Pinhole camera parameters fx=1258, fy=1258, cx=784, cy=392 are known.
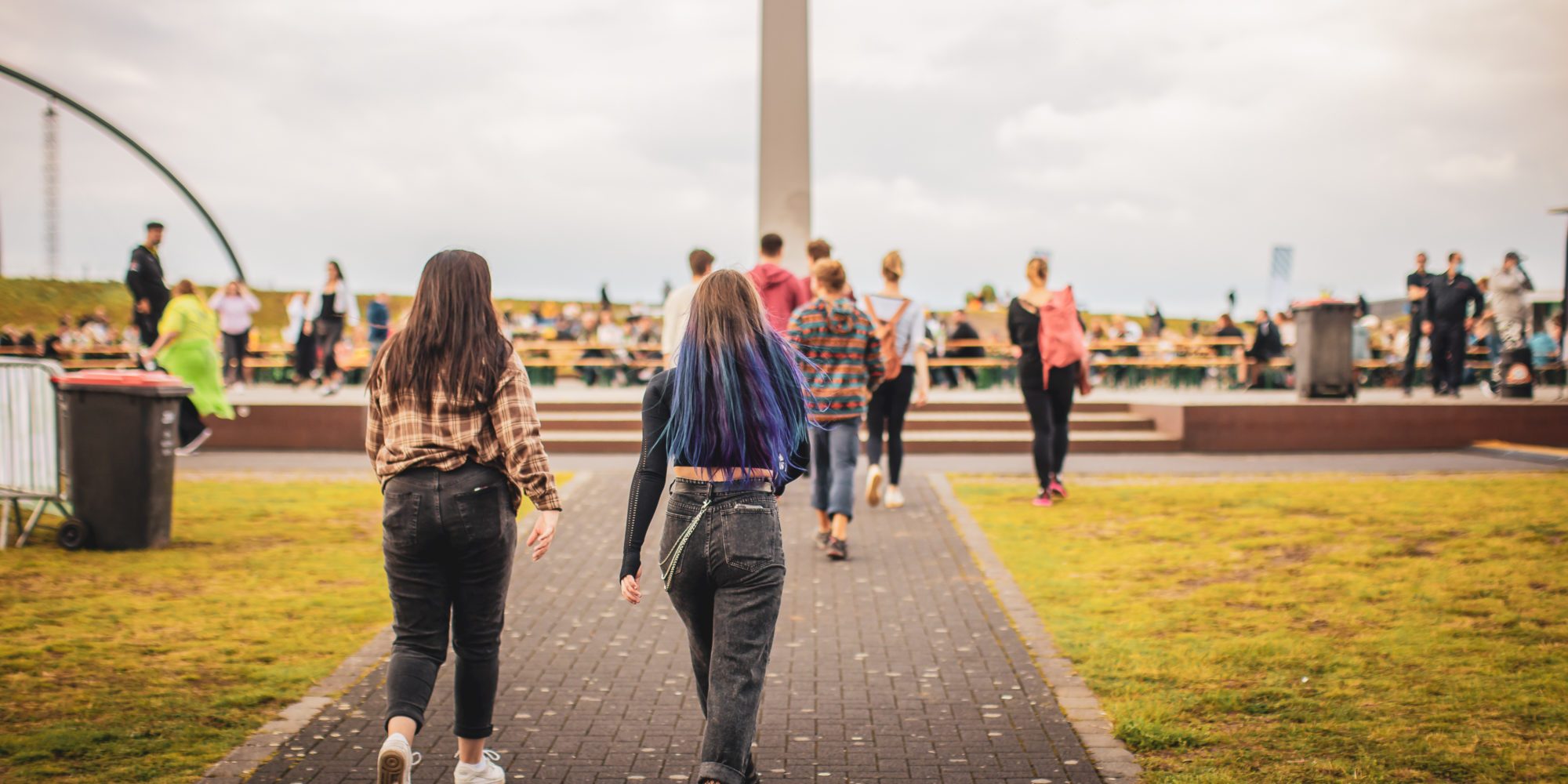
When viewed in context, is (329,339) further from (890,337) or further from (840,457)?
(840,457)

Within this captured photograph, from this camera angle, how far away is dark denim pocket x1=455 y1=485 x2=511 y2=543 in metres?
3.90

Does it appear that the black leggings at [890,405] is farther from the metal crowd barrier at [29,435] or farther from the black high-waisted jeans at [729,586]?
the black high-waisted jeans at [729,586]

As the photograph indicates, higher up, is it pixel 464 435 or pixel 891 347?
pixel 891 347

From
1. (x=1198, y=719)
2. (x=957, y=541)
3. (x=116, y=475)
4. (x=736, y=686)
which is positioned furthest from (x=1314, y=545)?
(x=116, y=475)

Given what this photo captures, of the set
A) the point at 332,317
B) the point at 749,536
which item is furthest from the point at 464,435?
the point at 332,317

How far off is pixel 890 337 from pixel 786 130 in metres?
9.69

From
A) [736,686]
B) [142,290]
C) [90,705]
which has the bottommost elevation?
[90,705]

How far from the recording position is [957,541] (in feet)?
30.2

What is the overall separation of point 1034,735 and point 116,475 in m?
6.72

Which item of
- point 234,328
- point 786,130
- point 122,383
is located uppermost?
point 786,130

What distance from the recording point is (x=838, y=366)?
26.6 ft

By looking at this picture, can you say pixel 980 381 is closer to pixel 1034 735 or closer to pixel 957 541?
pixel 957 541

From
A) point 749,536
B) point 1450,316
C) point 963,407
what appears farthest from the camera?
point 1450,316

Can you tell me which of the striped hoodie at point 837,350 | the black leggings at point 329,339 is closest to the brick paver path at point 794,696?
the striped hoodie at point 837,350
